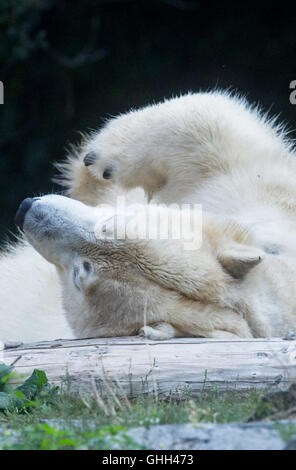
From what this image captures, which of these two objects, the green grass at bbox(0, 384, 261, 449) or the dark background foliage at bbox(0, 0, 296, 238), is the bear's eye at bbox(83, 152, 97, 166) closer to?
the green grass at bbox(0, 384, 261, 449)

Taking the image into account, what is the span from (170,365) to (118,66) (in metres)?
5.62

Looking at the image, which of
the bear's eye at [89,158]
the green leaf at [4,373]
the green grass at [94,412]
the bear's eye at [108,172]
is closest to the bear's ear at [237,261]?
the green grass at [94,412]

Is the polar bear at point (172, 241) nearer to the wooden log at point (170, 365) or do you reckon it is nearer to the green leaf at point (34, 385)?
the wooden log at point (170, 365)

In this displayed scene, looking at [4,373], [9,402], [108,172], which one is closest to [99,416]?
[9,402]

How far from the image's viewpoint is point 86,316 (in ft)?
10.9

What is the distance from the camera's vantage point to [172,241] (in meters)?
3.28

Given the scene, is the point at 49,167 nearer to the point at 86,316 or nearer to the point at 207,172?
the point at 207,172

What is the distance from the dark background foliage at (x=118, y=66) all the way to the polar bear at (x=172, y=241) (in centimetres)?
308

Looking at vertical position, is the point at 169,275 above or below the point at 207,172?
below

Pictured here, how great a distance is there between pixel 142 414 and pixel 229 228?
1.31 metres

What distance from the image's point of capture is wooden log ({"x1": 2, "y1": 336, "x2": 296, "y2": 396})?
2980 millimetres

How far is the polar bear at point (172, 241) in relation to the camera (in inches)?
127

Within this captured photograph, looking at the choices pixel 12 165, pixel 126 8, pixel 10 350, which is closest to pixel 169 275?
pixel 10 350

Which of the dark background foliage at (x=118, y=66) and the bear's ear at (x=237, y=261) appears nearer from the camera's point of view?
the bear's ear at (x=237, y=261)
